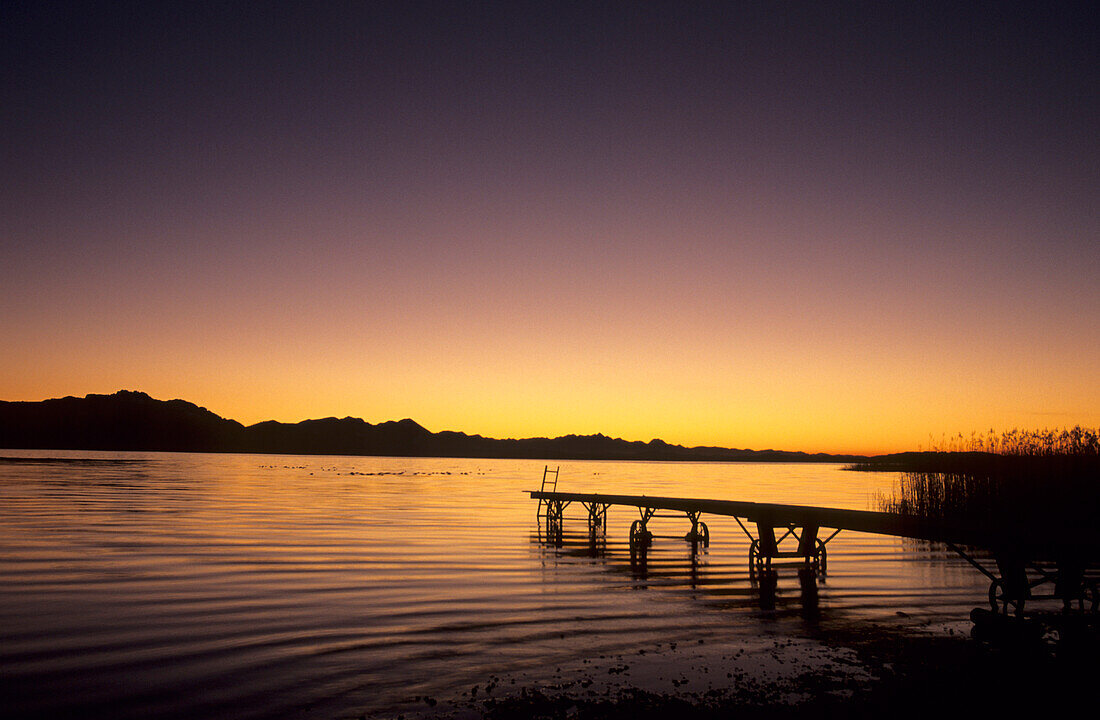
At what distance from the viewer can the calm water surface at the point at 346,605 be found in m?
11.5

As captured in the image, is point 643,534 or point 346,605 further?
point 643,534

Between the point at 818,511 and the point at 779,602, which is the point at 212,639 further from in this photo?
the point at 818,511

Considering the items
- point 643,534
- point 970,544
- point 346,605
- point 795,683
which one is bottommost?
point 346,605

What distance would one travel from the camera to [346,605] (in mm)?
17922

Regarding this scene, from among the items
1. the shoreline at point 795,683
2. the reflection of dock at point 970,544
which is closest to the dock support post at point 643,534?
the reflection of dock at point 970,544

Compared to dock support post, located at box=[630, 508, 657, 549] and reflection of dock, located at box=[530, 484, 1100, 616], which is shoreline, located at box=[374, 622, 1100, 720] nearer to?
reflection of dock, located at box=[530, 484, 1100, 616]

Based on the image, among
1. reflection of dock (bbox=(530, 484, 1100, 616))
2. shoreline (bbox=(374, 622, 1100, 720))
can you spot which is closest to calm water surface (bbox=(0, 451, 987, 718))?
shoreline (bbox=(374, 622, 1100, 720))

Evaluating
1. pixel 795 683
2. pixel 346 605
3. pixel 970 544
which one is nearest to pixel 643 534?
pixel 970 544

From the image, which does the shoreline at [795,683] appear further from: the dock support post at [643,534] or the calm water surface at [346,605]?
the dock support post at [643,534]

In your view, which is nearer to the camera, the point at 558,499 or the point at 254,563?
the point at 254,563

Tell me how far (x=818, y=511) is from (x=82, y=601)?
19.1m

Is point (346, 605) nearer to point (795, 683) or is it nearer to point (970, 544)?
point (795, 683)

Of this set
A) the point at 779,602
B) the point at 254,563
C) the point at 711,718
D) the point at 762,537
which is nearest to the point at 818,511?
the point at 762,537

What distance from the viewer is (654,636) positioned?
48.8 feet
